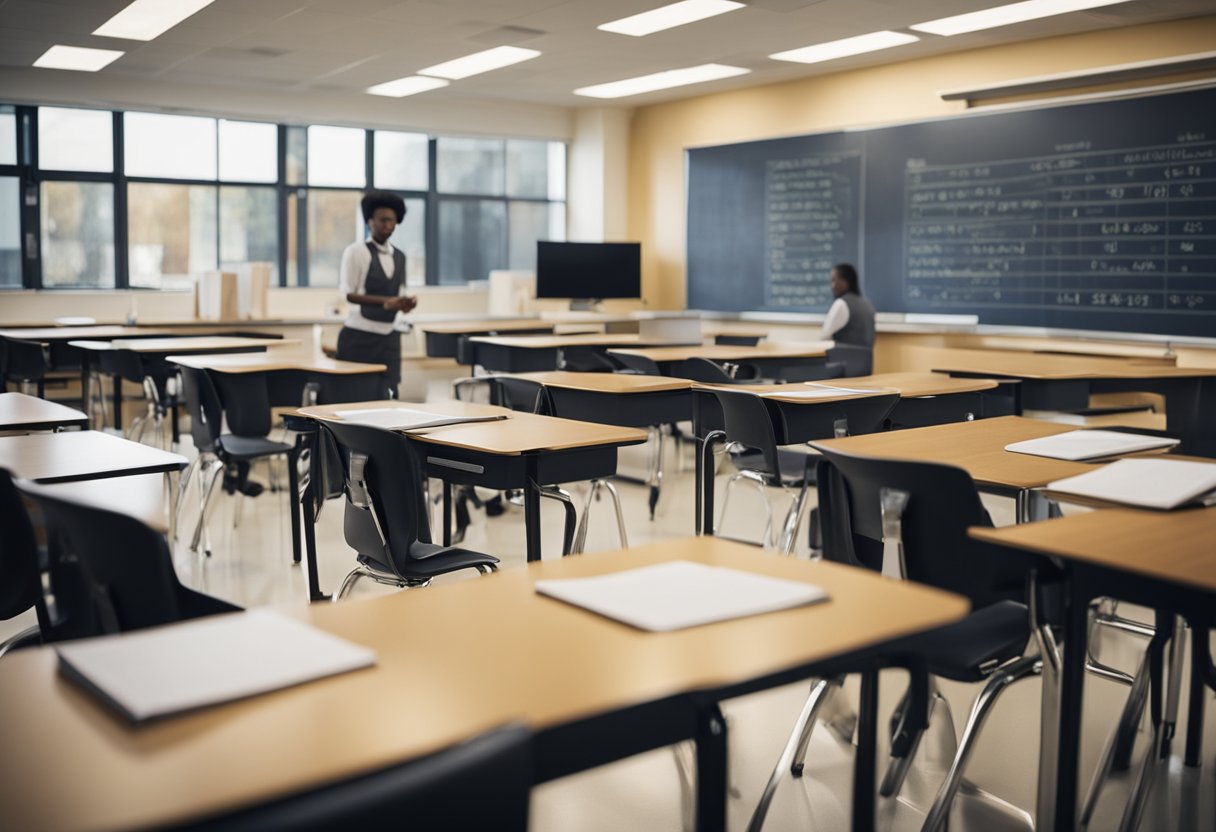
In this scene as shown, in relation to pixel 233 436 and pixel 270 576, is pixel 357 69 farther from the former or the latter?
pixel 270 576

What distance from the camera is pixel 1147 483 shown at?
2.16 meters

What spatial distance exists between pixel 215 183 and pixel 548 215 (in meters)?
3.23

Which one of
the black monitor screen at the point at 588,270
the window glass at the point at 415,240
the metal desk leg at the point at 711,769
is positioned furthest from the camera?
the window glass at the point at 415,240

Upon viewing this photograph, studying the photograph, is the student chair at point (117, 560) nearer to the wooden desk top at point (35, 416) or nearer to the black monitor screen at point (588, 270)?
the wooden desk top at point (35, 416)

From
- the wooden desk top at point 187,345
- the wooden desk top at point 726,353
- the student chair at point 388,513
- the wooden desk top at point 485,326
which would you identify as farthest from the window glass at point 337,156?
the student chair at point 388,513

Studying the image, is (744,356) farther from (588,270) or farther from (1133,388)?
(588,270)

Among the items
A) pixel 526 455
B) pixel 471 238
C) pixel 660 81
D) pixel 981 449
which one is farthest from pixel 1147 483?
pixel 471 238

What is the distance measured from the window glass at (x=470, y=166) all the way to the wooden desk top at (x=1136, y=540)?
9.32 metres

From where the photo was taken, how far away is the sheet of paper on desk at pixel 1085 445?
8.41 feet

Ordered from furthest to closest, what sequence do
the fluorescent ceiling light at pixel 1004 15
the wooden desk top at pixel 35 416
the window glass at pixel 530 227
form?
the window glass at pixel 530 227
the fluorescent ceiling light at pixel 1004 15
the wooden desk top at pixel 35 416

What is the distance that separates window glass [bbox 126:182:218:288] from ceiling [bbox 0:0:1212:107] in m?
0.92

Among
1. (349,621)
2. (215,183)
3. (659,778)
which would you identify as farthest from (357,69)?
(349,621)

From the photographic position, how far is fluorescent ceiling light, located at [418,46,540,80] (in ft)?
26.5

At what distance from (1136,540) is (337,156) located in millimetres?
9315
